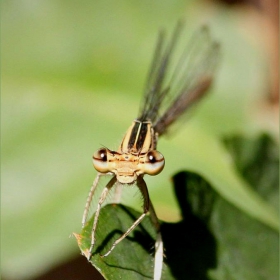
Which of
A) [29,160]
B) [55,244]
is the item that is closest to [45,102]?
[29,160]

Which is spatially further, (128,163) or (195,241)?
(195,241)

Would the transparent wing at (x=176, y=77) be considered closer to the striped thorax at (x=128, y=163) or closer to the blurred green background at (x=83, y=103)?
the blurred green background at (x=83, y=103)

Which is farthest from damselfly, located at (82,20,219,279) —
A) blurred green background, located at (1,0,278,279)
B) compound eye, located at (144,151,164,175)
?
blurred green background, located at (1,0,278,279)

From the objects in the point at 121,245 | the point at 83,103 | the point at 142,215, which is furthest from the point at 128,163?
the point at 83,103

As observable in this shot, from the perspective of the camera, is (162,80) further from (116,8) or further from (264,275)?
(264,275)

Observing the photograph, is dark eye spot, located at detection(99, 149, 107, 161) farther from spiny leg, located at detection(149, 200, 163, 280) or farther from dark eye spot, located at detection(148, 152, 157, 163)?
spiny leg, located at detection(149, 200, 163, 280)

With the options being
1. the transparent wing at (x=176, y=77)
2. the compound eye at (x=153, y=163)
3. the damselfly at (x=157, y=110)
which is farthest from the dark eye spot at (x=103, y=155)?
the transparent wing at (x=176, y=77)

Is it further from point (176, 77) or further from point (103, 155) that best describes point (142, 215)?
point (176, 77)
